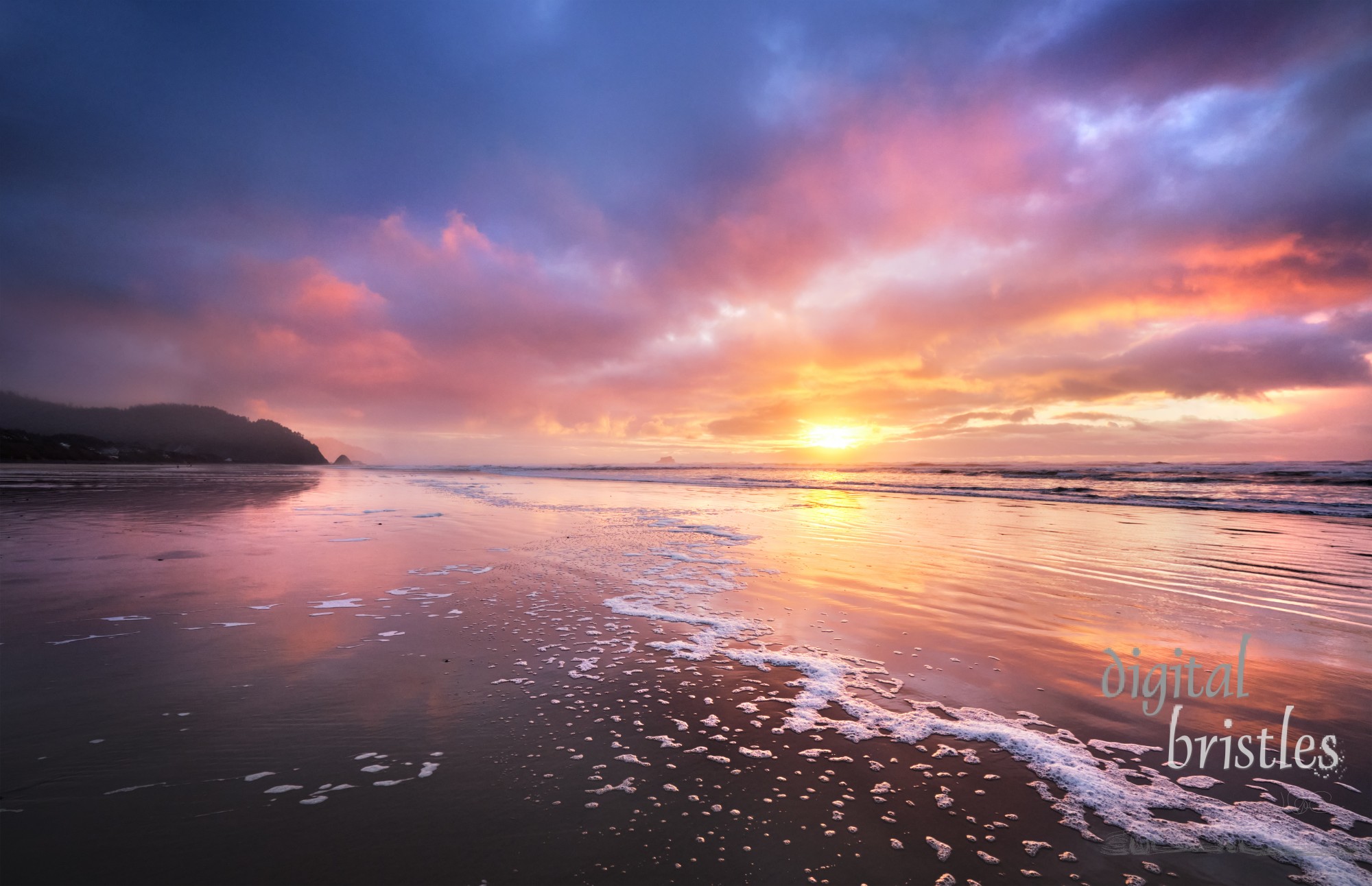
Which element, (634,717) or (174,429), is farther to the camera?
(174,429)

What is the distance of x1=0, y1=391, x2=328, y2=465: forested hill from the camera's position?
100m

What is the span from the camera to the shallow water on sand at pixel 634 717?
2.34 metres

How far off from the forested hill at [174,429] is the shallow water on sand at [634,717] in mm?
112795

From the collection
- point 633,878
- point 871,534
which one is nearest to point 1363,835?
point 633,878

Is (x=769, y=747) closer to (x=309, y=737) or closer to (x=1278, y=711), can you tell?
(x=309, y=737)

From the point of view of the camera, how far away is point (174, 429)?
113 meters

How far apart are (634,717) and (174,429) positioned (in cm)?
15496

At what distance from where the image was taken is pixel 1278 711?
3906 mm

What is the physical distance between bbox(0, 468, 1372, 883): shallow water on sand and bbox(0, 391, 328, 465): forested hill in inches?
4441

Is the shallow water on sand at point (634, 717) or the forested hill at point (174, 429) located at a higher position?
the forested hill at point (174, 429)

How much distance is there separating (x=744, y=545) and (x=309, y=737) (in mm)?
8420

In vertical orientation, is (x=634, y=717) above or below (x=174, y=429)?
below

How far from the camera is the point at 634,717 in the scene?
360cm

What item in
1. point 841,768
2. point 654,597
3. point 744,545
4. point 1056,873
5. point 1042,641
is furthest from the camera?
point 744,545
